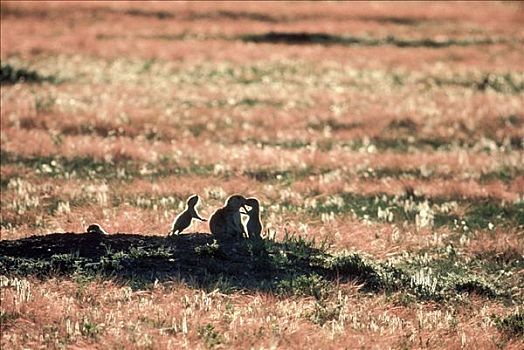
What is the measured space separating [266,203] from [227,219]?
4.61 meters

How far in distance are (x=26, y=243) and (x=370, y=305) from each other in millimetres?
3875

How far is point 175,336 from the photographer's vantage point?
8938 mm

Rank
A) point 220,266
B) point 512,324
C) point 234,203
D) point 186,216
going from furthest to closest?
point 186,216 < point 234,203 < point 220,266 < point 512,324

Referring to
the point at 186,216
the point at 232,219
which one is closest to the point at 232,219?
the point at 232,219

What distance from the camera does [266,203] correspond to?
16625mm

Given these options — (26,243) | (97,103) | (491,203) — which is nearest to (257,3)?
(97,103)

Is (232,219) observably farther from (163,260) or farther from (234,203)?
(163,260)

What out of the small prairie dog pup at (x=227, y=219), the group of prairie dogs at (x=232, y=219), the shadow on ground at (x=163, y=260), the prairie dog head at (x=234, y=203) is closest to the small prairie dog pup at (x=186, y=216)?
the group of prairie dogs at (x=232, y=219)

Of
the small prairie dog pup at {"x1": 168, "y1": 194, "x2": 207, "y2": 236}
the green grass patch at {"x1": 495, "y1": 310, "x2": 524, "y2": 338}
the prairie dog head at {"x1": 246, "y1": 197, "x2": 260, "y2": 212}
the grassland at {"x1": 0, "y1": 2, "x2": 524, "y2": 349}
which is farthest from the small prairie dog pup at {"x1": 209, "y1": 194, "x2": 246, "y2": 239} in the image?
the green grass patch at {"x1": 495, "y1": 310, "x2": 524, "y2": 338}

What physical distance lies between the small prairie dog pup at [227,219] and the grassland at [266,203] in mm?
242

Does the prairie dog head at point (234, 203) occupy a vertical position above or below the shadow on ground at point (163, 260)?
above

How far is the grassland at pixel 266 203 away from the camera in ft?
31.3

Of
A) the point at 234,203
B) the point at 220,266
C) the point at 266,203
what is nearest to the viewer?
the point at 220,266

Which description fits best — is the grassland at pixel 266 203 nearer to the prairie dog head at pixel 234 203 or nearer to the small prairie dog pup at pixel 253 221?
the small prairie dog pup at pixel 253 221
